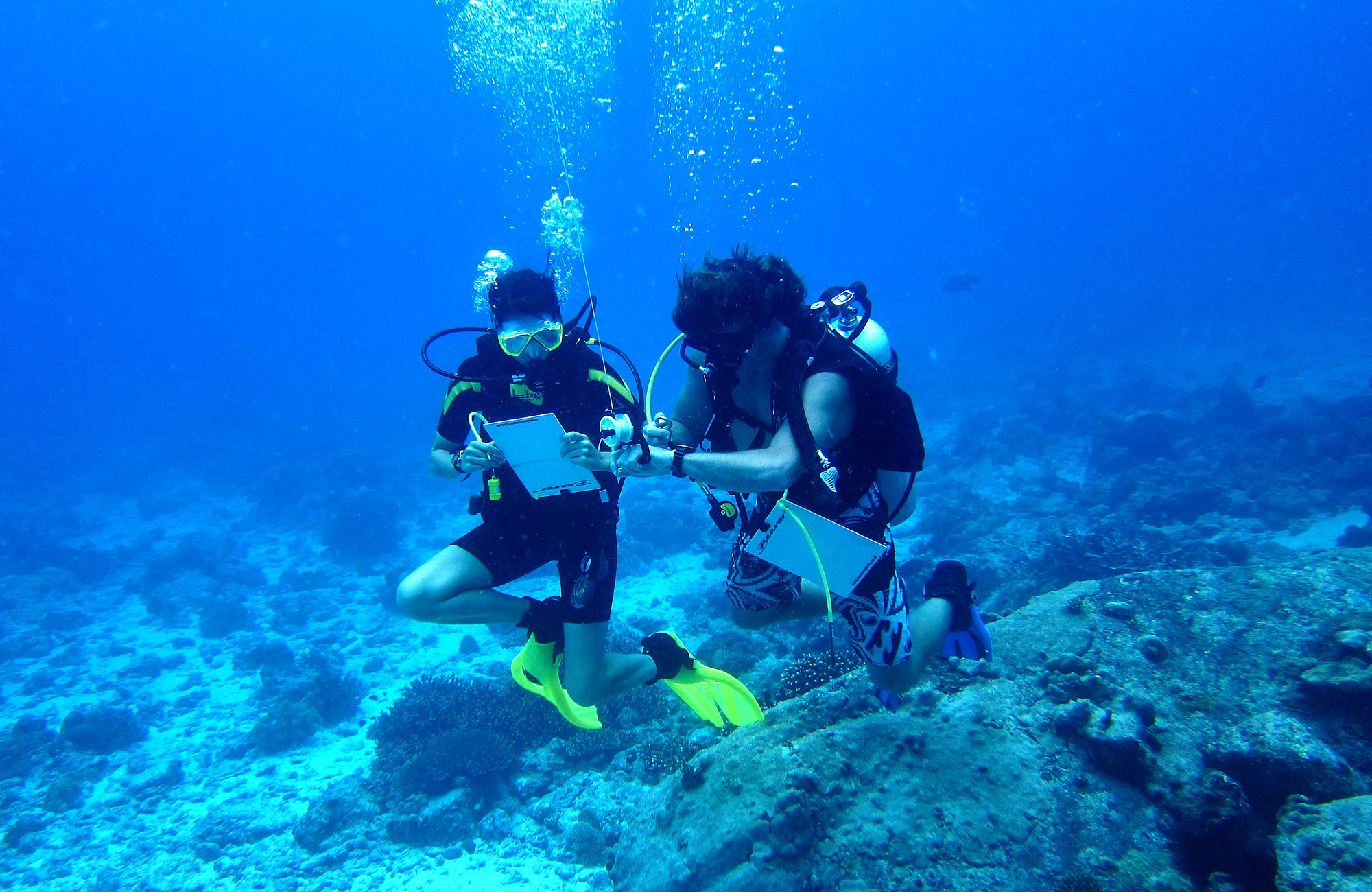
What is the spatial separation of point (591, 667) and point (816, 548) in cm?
208

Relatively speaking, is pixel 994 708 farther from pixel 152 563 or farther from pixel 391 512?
pixel 152 563

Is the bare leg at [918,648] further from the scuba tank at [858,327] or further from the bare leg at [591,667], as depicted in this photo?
the bare leg at [591,667]

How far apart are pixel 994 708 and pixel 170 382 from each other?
4471 inches

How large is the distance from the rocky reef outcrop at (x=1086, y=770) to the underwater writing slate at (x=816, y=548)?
1.43 meters

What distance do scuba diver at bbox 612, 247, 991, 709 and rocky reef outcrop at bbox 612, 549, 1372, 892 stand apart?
532mm

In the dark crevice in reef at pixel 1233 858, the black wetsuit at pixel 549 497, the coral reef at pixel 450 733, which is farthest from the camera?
the coral reef at pixel 450 733

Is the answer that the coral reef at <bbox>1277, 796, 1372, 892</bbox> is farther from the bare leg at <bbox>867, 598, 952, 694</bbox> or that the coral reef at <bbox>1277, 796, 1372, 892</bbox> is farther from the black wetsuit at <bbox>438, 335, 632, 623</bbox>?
the black wetsuit at <bbox>438, 335, 632, 623</bbox>

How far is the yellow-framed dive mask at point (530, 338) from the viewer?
373cm

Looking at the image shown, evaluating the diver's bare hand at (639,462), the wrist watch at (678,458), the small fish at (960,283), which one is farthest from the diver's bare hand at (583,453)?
the small fish at (960,283)

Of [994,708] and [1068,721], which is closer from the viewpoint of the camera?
[1068,721]

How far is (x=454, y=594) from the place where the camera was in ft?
12.5

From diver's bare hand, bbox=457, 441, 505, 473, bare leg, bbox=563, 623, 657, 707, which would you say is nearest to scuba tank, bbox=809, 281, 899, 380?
diver's bare hand, bbox=457, 441, 505, 473

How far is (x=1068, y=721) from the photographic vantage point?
3.48 metres

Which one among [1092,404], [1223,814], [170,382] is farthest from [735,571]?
[170,382]
